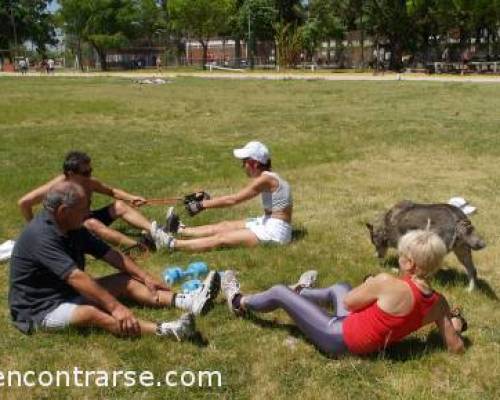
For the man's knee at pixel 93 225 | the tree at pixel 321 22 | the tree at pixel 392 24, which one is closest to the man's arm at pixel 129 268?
the man's knee at pixel 93 225

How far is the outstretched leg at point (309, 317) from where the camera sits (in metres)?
Result: 4.77

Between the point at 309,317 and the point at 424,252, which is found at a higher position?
the point at 424,252

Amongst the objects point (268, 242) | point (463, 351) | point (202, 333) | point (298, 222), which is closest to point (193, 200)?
point (268, 242)

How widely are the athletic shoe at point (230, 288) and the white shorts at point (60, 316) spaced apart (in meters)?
1.25

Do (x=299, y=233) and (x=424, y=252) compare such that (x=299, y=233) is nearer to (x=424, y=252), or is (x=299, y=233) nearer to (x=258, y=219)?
(x=258, y=219)

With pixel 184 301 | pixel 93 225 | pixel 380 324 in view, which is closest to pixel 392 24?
pixel 93 225

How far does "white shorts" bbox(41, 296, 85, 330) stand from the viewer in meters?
5.09

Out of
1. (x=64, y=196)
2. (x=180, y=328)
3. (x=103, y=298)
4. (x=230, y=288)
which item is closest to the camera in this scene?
(x=64, y=196)

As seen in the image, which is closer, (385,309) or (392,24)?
(385,309)

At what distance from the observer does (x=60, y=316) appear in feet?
16.7

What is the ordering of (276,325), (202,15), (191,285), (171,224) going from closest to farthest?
(276,325)
(191,285)
(171,224)
(202,15)

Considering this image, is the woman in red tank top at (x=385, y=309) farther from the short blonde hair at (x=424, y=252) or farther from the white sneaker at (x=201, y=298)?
the white sneaker at (x=201, y=298)

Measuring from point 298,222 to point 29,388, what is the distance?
486cm

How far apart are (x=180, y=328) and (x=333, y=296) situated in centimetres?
123
